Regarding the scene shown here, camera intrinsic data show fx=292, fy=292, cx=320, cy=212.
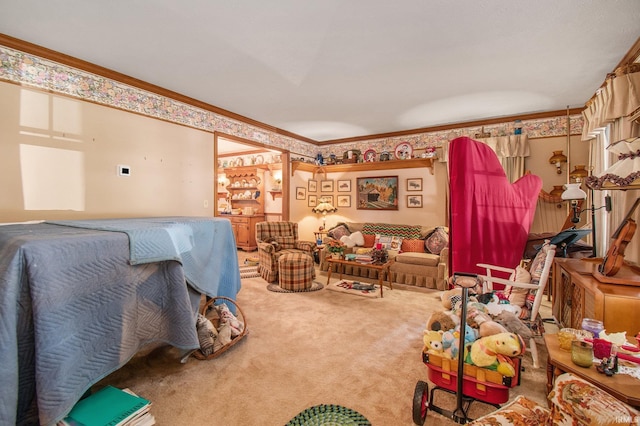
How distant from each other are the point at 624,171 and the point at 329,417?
2403mm

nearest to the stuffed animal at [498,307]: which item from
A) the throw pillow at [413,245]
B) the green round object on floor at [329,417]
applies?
the green round object on floor at [329,417]

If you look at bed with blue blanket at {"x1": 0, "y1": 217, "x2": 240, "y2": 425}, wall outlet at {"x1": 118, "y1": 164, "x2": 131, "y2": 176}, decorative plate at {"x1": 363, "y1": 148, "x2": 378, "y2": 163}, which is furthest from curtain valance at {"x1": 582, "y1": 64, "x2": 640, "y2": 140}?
Answer: wall outlet at {"x1": 118, "y1": 164, "x2": 131, "y2": 176}

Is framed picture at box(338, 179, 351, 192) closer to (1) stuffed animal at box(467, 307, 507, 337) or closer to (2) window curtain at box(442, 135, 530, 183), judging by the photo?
(2) window curtain at box(442, 135, 530, 183)

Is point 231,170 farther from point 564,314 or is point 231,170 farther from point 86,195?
point 564,314

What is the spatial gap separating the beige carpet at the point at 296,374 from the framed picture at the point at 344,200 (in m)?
3.73

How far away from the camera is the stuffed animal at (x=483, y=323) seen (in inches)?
76.0

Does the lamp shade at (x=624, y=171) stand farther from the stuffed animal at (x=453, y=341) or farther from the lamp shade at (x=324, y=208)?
the lamp shade at (x=324, y=208)

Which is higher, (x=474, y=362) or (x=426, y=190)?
(x=426, y=190)

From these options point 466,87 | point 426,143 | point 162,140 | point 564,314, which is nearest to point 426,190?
point 426,143

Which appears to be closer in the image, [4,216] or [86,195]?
[4,216]

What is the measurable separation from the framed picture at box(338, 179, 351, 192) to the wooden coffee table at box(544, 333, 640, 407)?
535 cm

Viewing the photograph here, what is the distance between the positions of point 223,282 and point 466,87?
3.83 meters

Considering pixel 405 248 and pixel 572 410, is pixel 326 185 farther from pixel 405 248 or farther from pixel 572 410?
pixel 572 410

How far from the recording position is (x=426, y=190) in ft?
19.5
